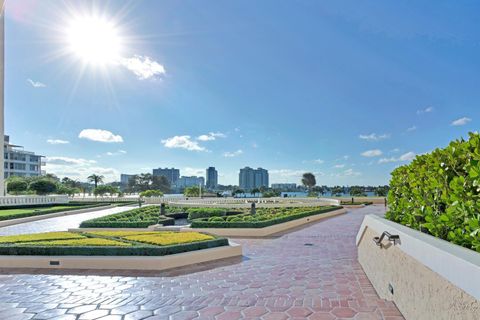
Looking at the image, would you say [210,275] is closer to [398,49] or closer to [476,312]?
[476,312]

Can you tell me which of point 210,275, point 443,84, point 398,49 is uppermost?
point 398,49

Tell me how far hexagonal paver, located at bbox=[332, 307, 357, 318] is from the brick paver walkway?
1cm

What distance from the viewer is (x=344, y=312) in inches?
168

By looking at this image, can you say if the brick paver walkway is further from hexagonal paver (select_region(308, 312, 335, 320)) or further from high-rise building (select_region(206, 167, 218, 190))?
high-rise building (select_region(206, 167, 218, 190))

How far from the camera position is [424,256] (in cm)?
285

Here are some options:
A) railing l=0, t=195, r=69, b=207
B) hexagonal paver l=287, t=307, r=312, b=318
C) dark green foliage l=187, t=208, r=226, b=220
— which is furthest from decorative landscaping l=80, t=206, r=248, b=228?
railing l=0, t=195, r=69, b=207

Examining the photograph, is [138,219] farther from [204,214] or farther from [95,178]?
[95,178]

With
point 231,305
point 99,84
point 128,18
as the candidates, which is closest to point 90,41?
point 128,18

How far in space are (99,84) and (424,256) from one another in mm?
16903

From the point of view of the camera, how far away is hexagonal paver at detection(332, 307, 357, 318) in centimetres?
414

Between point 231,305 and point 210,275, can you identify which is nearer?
point 231,305

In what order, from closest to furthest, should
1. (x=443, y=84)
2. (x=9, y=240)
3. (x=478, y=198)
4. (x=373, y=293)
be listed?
(x=478, y=198)
(x=373, y=293)
(x=9, y=240)
(x=443, y=84)

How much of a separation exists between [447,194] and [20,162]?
91.6 m

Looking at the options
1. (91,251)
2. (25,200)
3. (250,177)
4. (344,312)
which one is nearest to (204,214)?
(91,251)
